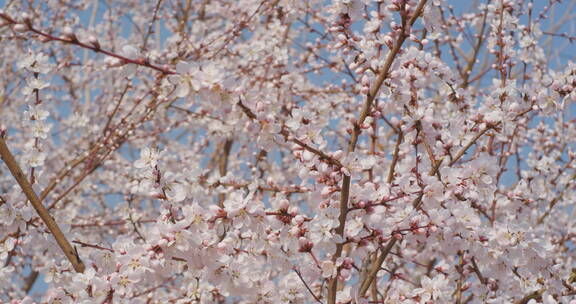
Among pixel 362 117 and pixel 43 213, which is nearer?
pixel 362 117

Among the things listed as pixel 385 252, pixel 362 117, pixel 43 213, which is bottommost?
pixel 385 252

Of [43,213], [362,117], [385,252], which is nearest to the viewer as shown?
[362,117]

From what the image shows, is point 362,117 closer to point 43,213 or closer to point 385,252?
point 385,252

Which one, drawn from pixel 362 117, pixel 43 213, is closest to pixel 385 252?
A: pixel 362 117

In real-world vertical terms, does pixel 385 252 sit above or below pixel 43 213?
below

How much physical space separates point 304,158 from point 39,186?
1541 millimetres

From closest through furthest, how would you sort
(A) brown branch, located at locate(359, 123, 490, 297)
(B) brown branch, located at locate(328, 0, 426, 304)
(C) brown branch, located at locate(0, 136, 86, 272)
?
(B) brown branch, located at locate(328, 0, 426, 304)
(C) brown branch, located at locate(0, 136, 86, 272)
(A) brown branch, located at locate(359, 123, 490, 297)

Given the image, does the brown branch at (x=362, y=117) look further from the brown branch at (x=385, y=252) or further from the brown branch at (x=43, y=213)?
the brown branch at (x=43, y=213)

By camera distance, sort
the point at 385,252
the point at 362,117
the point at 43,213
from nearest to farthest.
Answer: the point at 362,117 → the point at 43,213 → the point at 385,252

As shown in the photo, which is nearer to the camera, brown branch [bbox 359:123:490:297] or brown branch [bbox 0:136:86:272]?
brown branch [bbox 0:136:86:272]

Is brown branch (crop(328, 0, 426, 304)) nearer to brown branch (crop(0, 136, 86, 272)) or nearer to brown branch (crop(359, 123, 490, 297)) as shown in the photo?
brown branch (crop(359, 123, 490, 297))

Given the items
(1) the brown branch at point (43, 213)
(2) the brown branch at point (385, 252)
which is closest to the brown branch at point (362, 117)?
(2) the brown branch at point (385, 252)

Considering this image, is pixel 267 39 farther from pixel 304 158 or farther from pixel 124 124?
pixel 304 158

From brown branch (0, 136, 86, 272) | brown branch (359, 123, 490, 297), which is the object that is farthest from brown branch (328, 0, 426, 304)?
brown branch (0, 136, 86, 272)
